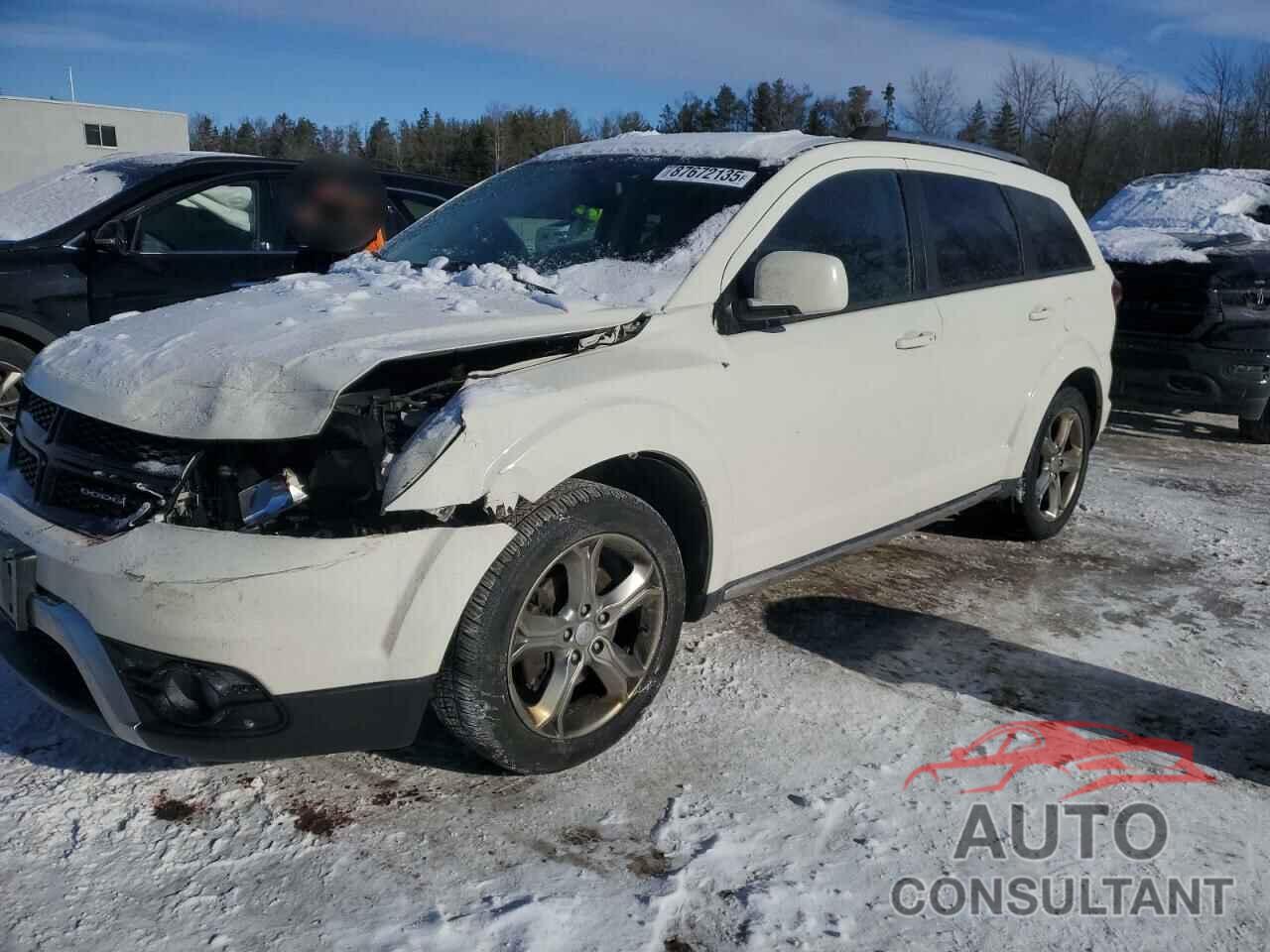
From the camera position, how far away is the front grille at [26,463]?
2951 mm

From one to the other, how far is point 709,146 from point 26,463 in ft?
8.09

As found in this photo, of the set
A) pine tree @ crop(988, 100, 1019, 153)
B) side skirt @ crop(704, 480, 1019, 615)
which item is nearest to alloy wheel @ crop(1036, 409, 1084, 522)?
side skirt @ crop(704, 480, 1019, 615)

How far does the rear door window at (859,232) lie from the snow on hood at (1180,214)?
4450 millimetres

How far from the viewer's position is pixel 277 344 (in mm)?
2859

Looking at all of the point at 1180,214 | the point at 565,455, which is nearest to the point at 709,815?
the point at 565,455

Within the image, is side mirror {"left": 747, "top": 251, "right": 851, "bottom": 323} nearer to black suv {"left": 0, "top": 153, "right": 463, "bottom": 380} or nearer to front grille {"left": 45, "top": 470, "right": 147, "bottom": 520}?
front grille {"left": 45, "top": 470, "right": 147, "bottom": 520}

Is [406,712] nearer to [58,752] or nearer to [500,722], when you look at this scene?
[500,722]

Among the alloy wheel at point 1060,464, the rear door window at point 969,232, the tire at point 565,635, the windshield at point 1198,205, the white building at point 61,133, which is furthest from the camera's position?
the white building at point 61,133

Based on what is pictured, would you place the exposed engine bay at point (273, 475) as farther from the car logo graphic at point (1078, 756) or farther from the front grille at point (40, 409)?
the car logo graphic at point (1078, 756)

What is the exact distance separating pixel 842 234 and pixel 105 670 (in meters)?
2.68

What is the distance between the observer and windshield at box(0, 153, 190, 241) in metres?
6.08

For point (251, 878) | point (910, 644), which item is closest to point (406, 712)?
point (251, 878)

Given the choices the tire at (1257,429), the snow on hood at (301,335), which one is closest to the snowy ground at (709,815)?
the snow on hood at (301,335)

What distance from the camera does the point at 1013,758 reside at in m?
3.24
